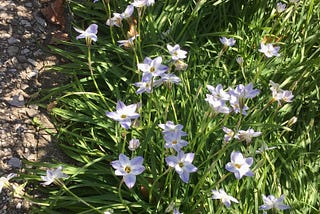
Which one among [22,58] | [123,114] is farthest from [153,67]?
[22,58]

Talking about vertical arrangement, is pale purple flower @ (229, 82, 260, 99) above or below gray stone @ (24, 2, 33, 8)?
above

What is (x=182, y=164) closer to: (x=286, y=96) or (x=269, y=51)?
(x=286, y=96)

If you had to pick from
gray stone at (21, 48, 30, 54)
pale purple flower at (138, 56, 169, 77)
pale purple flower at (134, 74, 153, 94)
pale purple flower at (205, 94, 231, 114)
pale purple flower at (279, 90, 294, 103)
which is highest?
pale purple flower at (138, 56, 169, 77)

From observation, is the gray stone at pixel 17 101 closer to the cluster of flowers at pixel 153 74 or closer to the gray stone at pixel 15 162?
the gray stone at pixel 15 162

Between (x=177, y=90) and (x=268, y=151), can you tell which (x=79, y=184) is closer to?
(x=177, y=90)

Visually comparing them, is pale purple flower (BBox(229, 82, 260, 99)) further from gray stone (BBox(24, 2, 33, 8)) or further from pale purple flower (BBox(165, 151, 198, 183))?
gray stone (BBox(24, 2, 33, 8))

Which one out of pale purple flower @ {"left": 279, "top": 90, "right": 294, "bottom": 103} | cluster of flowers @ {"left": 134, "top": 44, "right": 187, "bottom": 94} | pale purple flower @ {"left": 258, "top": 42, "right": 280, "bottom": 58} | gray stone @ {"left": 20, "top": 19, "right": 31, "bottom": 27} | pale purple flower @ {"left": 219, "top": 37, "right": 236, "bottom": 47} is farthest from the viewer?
gray stone @ {"left": 20, "top": 19, "right": 31, "bottom": 27}

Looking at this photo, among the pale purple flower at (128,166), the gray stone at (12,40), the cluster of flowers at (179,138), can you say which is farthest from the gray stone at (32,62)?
the pale purple flower at (128,166)

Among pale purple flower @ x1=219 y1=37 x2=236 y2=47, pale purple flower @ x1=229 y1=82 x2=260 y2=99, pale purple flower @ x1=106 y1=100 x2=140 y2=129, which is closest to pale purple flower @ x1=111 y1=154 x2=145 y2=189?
pale purple flower @ x1=106 y1=100 x2=140 y2=129
